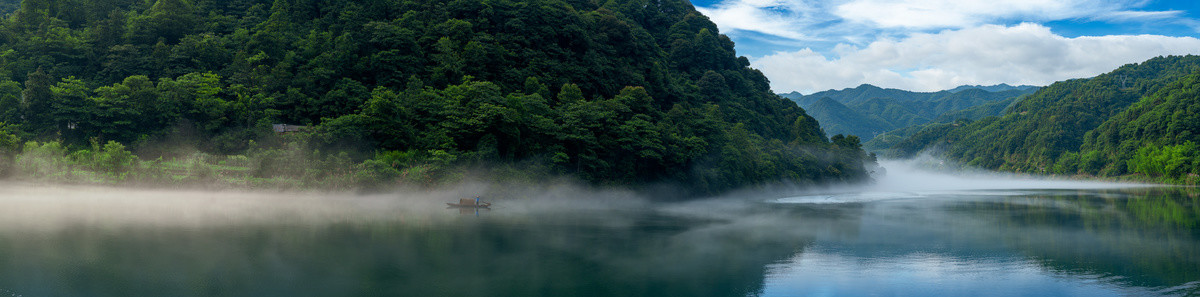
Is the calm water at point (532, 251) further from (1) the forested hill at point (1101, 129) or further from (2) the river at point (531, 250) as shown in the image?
(1) the forested hill at point (1101, 129)

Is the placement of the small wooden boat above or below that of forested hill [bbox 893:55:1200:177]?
below

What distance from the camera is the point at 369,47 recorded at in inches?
2092

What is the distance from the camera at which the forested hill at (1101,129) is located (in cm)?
10169

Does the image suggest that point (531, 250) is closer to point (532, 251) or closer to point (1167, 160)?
point (532, 251)

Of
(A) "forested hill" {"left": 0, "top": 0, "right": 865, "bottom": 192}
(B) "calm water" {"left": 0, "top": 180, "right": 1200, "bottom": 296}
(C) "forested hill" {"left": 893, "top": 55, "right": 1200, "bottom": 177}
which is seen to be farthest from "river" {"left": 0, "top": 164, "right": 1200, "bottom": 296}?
(C) "forested hill" {"left": 893, "top": 55, "right": 1200, "bottom": 177}

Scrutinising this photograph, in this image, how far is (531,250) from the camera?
24531 millimetres

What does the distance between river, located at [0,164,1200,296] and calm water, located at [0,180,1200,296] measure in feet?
0.27

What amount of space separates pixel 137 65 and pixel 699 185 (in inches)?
1603

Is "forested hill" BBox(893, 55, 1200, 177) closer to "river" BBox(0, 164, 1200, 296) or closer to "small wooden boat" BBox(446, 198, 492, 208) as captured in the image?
"river" BBox(0, 164, 1200, 296)

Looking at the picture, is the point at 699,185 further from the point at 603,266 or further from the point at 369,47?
the point at 603,266

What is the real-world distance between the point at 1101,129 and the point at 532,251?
137277 mm

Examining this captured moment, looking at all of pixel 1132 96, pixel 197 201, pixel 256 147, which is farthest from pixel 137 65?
pixel 1132 96

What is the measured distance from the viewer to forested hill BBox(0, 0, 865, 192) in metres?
42.6

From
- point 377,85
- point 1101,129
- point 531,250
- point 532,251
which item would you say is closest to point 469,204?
point 531,250
